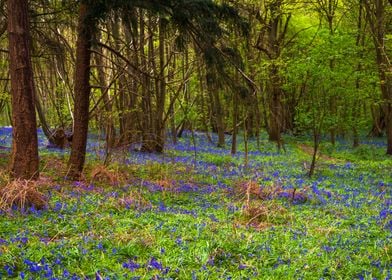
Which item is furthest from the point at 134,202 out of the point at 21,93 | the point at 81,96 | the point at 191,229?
the point at 81,96

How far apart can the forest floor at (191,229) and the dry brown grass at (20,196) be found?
0.66 feet

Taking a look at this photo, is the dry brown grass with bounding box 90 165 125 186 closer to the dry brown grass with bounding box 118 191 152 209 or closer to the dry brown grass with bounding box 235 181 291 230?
the dry brown grass with bounding box 118 191 152 209

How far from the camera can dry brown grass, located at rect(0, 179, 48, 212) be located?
773 centimetres

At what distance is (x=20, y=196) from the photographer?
7887 mm

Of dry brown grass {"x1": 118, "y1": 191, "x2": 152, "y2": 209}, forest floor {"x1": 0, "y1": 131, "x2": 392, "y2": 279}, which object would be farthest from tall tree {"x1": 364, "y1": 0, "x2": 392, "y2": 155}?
dry brown grass {"x1": 118, "y1": 191, "x2": 152, "y2": 209}

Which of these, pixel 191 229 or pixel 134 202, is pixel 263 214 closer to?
pixel 191 229

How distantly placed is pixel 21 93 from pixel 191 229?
4386 mm

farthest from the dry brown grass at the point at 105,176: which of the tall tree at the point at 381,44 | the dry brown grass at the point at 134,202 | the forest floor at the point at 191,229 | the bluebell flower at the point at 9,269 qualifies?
the tall tree at the point at 381,44

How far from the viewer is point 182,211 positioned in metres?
8.74

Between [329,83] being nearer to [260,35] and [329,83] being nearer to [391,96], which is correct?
[391,96]

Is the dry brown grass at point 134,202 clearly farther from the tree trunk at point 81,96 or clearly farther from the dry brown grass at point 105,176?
the tree trunk at point 81,96

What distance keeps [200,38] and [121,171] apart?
4546mm

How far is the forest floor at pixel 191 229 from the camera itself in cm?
544

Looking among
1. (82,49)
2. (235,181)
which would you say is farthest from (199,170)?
(82,49)
